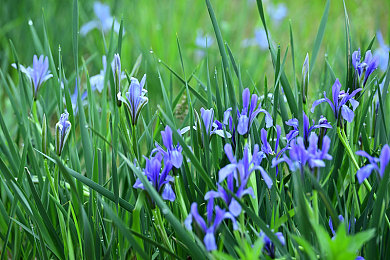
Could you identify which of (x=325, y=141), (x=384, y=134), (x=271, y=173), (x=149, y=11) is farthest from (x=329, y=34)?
(x=325, y=141)

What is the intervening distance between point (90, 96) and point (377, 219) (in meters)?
0.63

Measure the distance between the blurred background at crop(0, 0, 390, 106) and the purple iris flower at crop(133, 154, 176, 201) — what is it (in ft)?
Result: 3.84

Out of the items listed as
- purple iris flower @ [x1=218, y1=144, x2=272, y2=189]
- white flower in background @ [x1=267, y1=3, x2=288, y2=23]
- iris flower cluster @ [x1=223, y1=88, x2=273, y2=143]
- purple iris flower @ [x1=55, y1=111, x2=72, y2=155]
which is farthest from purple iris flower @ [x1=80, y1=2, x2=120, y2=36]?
purple iris flower @ [x1=218, y1=144, x2=272, y2=189]

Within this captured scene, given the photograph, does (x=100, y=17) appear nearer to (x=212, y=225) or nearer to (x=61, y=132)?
(x=61, y=132)

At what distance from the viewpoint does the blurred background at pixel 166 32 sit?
88.4 inches

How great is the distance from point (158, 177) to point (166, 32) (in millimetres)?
2051

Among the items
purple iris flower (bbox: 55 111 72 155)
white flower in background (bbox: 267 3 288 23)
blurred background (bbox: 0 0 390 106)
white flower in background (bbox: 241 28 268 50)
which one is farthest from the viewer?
white flower in background (bbox: 267 3 288 23)

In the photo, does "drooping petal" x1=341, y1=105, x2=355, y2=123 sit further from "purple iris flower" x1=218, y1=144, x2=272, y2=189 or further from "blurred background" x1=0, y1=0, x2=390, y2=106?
"blurred background" x1=0, y1=0, x2=390, y2=106

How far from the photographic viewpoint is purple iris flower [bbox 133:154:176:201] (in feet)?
2.40

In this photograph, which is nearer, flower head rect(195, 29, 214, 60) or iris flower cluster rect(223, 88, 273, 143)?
iris flower cluster rect(223, 88, 273, 143)

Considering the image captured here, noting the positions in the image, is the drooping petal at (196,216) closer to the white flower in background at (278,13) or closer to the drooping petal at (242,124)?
the drooping petal at (242,124)

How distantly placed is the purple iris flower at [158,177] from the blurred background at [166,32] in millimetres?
1170

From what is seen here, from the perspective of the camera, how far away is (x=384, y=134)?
1.00m

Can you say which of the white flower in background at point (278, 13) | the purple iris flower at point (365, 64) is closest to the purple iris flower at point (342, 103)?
the purple iris flower at point (365, 64)
